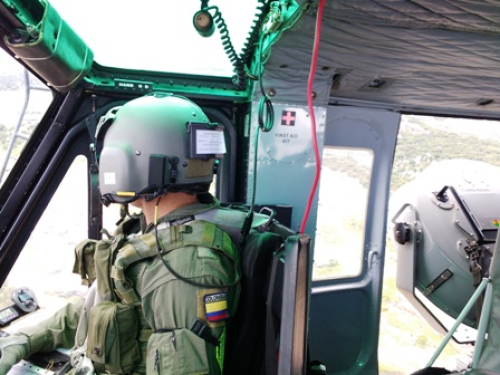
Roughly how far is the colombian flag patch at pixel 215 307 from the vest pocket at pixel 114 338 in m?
0.33

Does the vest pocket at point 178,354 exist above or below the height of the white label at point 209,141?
below

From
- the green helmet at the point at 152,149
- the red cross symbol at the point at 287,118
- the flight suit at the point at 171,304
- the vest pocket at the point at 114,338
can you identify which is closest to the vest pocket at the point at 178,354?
the flight suit at the point at 171,304

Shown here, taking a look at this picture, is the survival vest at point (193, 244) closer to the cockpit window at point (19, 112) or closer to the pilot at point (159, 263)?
the pilot at point (159, 263)

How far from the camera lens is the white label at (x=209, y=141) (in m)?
1.61

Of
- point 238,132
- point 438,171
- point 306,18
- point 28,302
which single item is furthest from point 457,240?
point 28,302

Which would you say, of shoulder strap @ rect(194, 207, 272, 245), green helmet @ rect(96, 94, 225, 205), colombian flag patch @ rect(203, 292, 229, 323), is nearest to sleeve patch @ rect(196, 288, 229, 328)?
colombian flag patch @ rect(203, 292, 229, 323)

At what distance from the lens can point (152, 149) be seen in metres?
1.56

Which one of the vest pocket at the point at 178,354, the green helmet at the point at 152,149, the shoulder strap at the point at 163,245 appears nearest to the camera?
the vest pocket at the point at 178,354

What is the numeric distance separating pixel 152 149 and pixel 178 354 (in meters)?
0.78

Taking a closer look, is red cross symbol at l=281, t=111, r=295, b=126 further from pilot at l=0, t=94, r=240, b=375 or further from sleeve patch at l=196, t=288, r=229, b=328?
sleeve patch at l=196, t=288, r=229, b=328

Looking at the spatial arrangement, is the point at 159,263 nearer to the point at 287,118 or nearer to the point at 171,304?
the point at 171,304

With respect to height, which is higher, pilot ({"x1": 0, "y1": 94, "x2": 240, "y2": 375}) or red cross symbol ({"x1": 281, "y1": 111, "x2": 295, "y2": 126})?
red cross symbol ({"x1": 281, "y1": 111, "x2": 295, "y2": 126})

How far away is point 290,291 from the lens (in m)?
1.23

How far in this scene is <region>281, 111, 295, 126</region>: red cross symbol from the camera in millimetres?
2629
